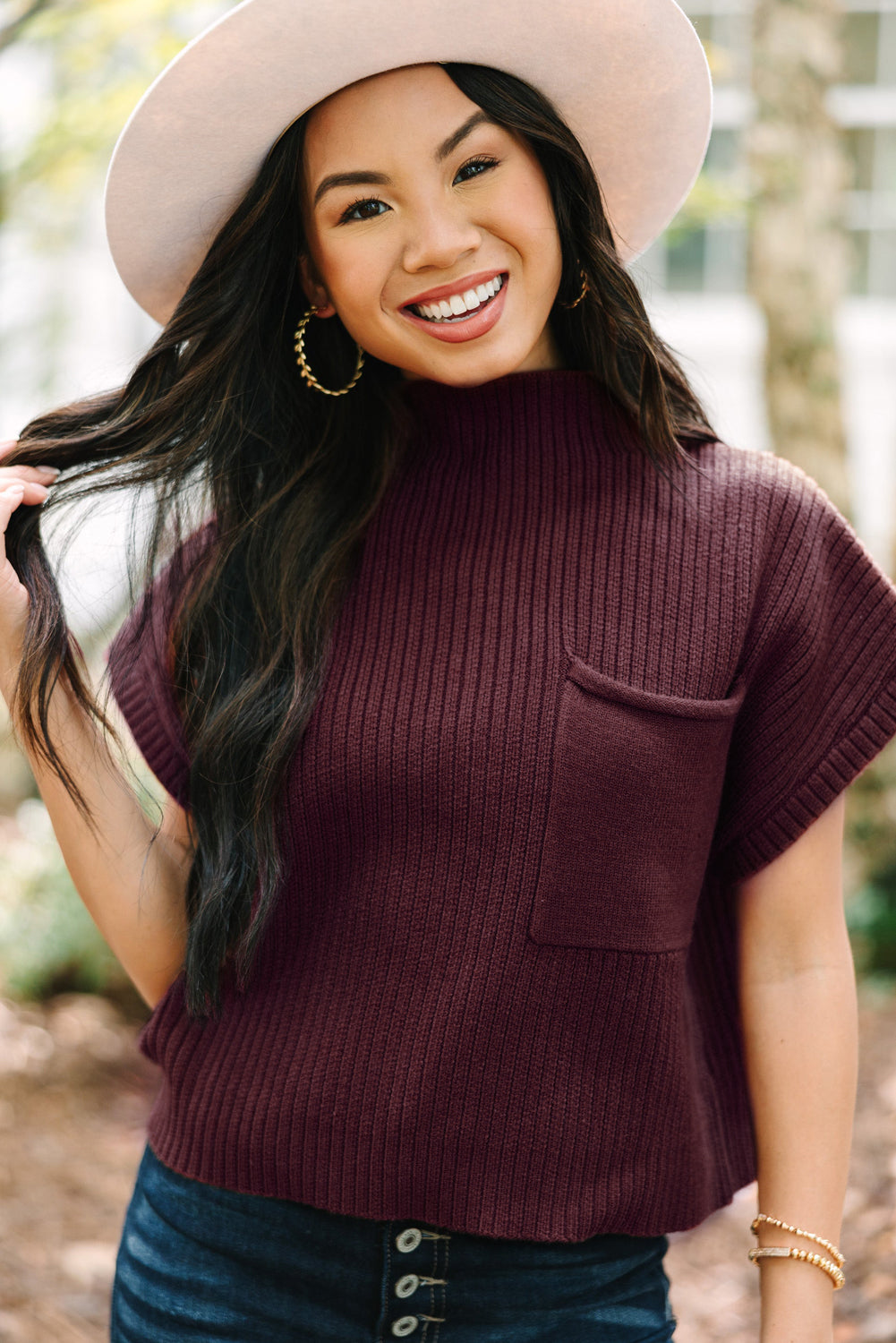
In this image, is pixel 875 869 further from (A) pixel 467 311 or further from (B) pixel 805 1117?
(A) pixel 467 311

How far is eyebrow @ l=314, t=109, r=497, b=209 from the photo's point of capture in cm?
153

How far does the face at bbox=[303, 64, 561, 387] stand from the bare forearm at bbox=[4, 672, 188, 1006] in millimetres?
621

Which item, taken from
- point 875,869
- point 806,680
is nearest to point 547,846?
point 806,680

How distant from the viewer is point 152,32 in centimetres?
408

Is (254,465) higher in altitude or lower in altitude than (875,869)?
higher

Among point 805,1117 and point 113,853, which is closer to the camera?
point 805,1117

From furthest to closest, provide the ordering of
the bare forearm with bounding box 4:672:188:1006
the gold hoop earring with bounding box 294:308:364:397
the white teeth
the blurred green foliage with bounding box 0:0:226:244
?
the blurred green foliage with bounding box 0:0:226:244 < the gold hoop earring with bounding box 294:308:364:397 < the bare forearm with bounding box 4:672:188:1006 < the white teeth

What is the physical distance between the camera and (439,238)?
153cm

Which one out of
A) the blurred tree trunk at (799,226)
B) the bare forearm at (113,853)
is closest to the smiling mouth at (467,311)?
the bare forearm at (113,853)

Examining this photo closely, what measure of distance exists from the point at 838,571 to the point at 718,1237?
8.26ft

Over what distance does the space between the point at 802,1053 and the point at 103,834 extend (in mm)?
887

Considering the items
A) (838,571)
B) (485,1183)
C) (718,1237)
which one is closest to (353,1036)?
(485,1183)

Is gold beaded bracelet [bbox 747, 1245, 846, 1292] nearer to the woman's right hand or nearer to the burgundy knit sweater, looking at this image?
the burgundy knit sweater

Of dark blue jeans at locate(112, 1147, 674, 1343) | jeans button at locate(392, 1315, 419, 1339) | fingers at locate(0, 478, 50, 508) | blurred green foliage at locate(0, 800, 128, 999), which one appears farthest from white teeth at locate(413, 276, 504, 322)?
blurred green foliage at locate(0, 800, 128, 999)
